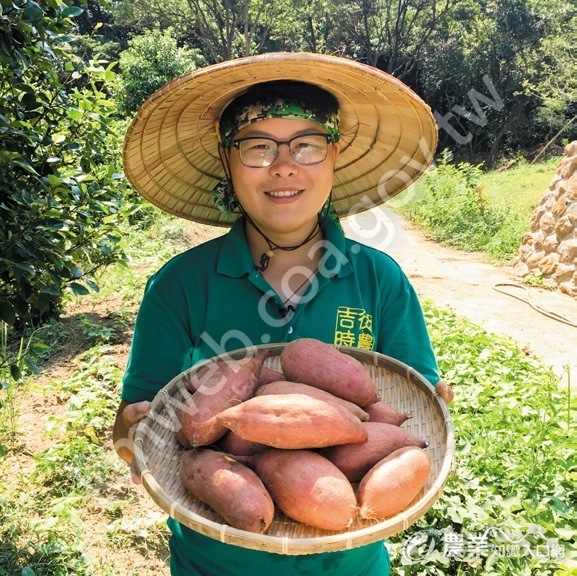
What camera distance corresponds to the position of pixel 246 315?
5.48 ft

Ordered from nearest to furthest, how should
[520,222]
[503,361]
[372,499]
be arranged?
[372,499]
[503,361]
[520,222]

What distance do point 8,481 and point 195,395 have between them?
6.98ft

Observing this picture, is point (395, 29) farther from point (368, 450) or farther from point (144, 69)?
point (368, 450)

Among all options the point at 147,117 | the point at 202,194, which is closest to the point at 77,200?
the point at 202,194

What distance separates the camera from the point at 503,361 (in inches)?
174

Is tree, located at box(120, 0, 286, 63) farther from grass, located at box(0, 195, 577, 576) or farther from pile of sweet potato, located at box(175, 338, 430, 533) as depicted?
pile of sweet potato, located at box(175, 338, 430, 533)

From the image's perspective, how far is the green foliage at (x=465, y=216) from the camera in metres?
9.40

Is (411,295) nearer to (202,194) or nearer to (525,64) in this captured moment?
(202,194)

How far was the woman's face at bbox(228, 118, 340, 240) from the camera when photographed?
5.09ft

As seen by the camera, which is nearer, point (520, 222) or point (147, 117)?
point (147, 117)

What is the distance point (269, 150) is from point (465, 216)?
9467mm

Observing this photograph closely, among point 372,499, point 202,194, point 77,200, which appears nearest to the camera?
point 372,499

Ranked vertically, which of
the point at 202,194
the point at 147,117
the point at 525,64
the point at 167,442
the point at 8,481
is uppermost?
the point at 525,64

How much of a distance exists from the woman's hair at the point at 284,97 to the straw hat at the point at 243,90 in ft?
0.08
